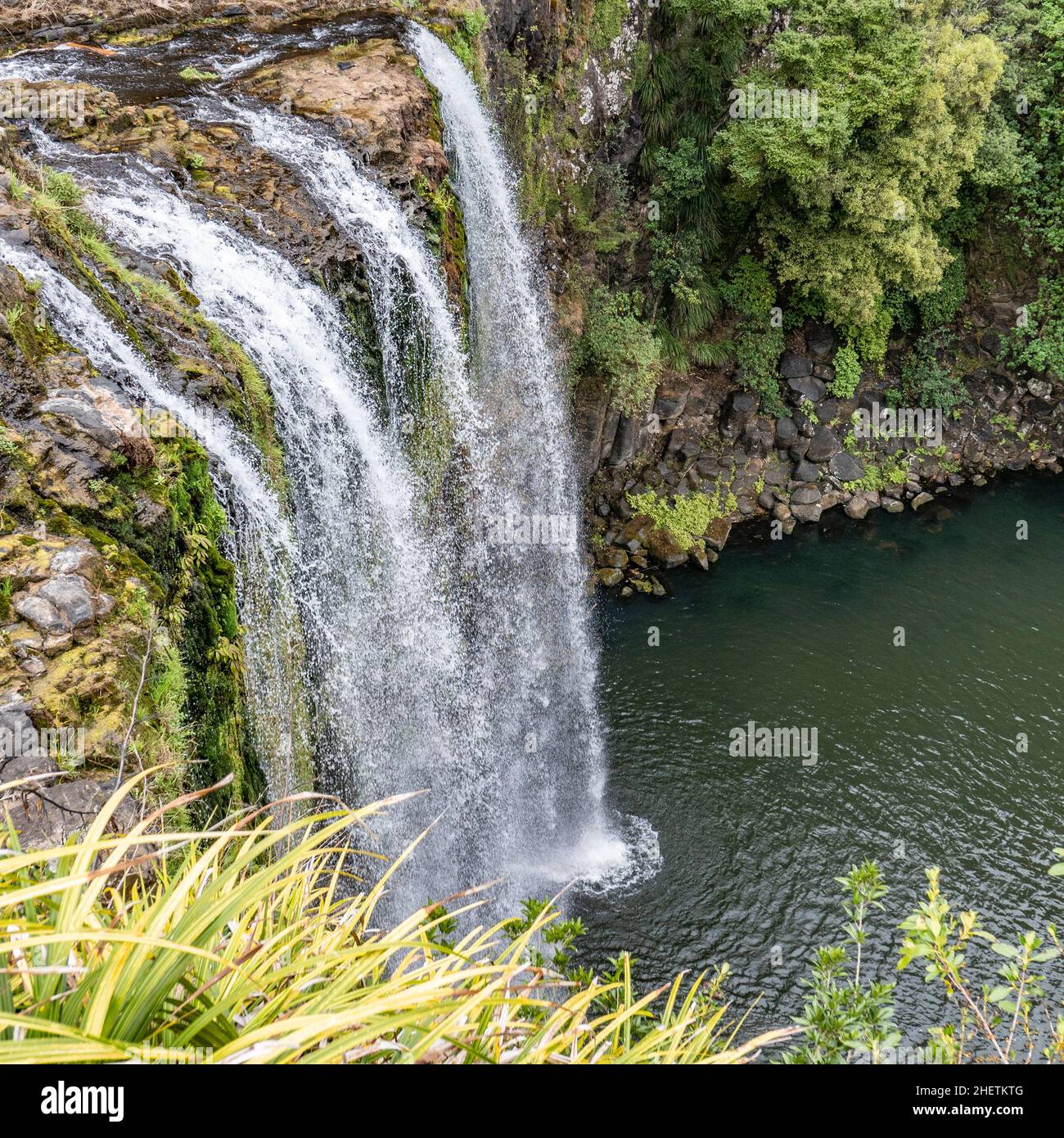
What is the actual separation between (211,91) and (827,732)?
1057 cm

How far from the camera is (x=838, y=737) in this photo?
1182 centimetres

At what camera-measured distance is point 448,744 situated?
9.31 metres

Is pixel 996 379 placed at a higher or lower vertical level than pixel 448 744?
higher

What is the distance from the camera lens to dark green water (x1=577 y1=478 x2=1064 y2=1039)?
367 inches

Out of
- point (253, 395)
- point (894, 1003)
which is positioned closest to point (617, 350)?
point (253, 395)

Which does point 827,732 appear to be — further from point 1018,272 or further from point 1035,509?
point 1018,272

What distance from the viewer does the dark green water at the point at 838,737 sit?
9.33 meters

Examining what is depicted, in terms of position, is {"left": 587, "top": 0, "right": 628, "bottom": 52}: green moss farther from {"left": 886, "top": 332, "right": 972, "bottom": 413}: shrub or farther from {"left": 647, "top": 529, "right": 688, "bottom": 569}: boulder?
{"left": 886, "top": 332, "right": 972, "bottom": 413}: shrub

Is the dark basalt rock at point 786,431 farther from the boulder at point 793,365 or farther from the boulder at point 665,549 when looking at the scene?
the boulder at point 665,549

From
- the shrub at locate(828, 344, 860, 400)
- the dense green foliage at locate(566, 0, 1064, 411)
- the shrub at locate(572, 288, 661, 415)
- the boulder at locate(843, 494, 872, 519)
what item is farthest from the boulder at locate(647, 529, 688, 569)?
the shrub at locate(828, 344, 860, 400)

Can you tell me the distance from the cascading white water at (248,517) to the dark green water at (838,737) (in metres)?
4.86

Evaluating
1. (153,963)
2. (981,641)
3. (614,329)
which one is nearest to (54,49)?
(614,329)

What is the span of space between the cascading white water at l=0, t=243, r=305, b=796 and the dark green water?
4.86 m
